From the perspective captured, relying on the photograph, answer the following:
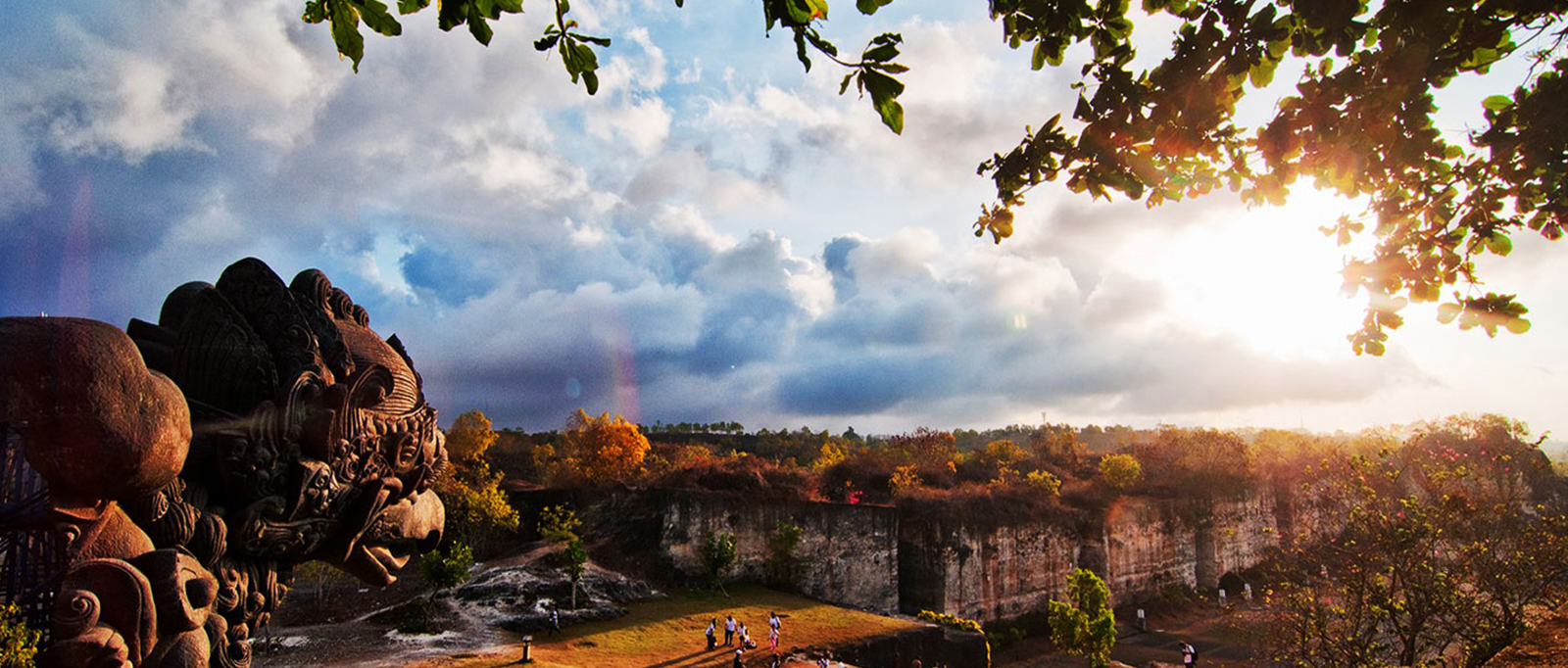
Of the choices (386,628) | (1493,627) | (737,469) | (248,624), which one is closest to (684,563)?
(737,469)

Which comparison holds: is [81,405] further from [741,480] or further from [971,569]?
[971,569]

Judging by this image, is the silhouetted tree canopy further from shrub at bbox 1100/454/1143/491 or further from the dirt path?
shrub at bbox 1100/454/1143/491

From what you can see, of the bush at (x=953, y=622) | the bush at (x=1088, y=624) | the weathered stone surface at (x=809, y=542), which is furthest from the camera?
the weathered stone surface at (x=809, y=542)

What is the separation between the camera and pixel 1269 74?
277 cm

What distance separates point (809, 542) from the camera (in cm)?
2330

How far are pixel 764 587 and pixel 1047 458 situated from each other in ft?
90.4

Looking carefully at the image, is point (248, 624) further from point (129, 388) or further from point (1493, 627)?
point (1493, 627)

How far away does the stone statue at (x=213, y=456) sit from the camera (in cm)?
227

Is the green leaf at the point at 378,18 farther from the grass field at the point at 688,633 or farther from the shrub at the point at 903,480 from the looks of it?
the shrub at the point at 903,480

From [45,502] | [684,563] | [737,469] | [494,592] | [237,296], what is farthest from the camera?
[737,469]

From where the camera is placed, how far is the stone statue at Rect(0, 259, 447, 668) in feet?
7.45

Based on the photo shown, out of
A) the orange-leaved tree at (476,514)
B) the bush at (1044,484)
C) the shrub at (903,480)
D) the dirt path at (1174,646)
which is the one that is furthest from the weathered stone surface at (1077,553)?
the orange-leaved tree at (476,514)

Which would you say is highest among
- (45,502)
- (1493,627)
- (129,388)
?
(129,388)

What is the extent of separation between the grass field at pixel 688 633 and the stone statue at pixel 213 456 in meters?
11.2
